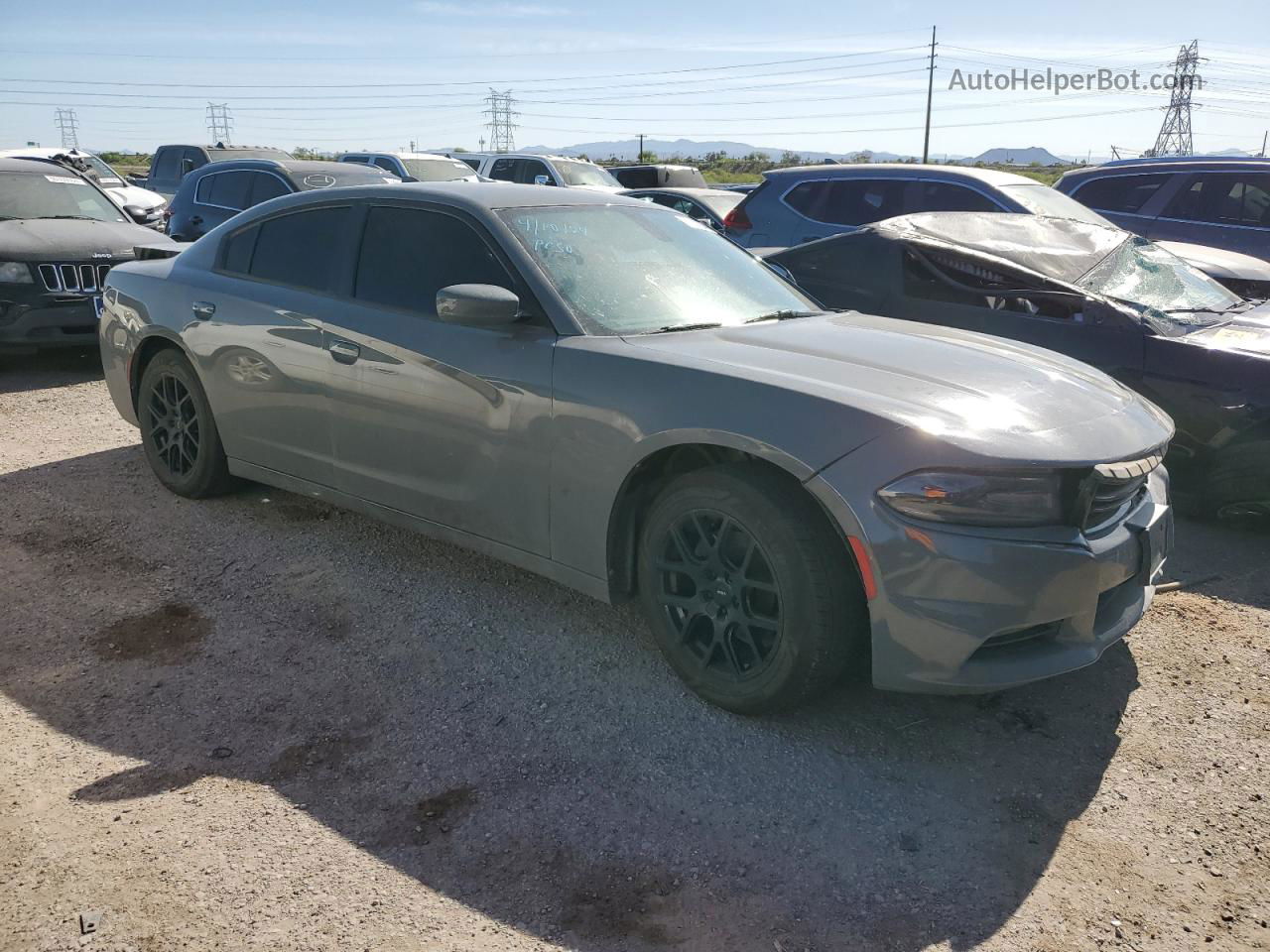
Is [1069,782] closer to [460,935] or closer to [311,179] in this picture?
[460,935]

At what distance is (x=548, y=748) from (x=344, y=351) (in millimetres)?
1915

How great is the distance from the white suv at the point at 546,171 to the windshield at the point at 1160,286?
11.8 m

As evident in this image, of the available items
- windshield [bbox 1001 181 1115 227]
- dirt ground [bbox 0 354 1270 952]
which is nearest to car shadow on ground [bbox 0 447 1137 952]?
dirt ground [bbox 0 354 1270 952]

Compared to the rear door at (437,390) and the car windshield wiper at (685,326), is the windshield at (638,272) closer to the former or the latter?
the car windshield wiper at (685,326)

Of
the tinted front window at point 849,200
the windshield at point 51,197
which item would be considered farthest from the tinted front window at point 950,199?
the windshield at point 51,197

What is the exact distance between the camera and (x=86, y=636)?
3898mm

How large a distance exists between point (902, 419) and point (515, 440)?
1388 mm

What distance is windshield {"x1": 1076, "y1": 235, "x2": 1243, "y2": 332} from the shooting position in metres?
5.43

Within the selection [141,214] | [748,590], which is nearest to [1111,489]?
[748,590]

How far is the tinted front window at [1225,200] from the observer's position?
29.7 feet

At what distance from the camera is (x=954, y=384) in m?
3.27

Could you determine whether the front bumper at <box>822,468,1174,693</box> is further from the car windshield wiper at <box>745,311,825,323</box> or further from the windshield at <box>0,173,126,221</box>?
the windshield at <box>0,173,126,221</box>

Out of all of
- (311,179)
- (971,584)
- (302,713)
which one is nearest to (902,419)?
(971,584)

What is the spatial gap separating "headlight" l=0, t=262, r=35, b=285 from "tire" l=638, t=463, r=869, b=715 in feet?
22.0
